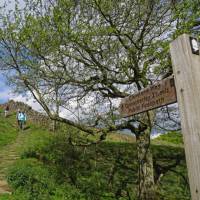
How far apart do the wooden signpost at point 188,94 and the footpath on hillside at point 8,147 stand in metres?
9.89

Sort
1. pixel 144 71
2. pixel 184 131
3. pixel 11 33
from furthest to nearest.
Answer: pixel 11 33 → pixel 144 71 → pixel 184 131

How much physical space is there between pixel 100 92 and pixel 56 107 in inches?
82.5

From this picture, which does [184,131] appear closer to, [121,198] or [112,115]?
[112,115]

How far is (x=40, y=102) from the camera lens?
13625mm

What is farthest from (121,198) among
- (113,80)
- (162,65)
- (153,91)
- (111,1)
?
(153,91)

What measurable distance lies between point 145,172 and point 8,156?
407 inches

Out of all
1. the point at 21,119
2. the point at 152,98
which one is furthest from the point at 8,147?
the point at 152,98

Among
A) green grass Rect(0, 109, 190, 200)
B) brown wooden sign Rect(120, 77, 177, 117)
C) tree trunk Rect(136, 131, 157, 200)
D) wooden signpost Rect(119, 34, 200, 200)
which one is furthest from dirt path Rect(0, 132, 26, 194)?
wooden signpost Rect(119, 34, 200, 200)

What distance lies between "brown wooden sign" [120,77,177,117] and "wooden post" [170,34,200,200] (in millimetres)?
186

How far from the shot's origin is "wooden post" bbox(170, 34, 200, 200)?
3932 millimetres

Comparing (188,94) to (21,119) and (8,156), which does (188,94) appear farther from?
(21,119)

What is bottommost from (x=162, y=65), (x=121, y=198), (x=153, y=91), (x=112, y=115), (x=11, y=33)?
(x=121, y=198)

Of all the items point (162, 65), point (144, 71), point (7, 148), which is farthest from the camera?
point (7, 148)

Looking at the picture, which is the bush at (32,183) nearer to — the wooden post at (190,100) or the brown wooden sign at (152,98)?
the brown wooden sign at (152,98)
